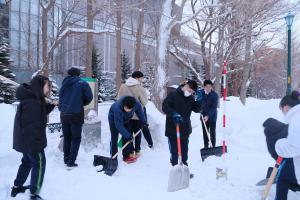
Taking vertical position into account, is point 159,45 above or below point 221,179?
above

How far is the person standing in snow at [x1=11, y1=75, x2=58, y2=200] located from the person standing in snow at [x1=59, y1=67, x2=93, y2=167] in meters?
1.24

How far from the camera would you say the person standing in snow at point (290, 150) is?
342 centimetres

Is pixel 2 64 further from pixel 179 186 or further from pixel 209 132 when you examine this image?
pixel 179 186

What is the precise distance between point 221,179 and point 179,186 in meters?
0.79

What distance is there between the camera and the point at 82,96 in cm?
575

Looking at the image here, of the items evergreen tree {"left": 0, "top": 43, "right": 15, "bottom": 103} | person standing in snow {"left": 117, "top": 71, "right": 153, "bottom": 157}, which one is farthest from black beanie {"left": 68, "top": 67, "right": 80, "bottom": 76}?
evergreen tree {"left": 0, "top": 43, "right": 15, "bottom": 103}

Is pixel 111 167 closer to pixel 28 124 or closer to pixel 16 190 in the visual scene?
pixel 16 190

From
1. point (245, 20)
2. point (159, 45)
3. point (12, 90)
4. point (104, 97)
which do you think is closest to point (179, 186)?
point (159, 45)

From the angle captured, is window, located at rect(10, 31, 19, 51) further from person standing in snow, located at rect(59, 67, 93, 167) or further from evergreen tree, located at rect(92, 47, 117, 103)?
person standing in snow, located at rect(59, 67, 93, 167)

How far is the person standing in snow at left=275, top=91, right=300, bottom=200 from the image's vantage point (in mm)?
3424

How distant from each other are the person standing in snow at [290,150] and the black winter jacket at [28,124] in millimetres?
2923

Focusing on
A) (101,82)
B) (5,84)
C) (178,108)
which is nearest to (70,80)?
(178,108)

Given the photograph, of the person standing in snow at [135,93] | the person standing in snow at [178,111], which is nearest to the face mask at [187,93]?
the person standing in snow at [178,111]

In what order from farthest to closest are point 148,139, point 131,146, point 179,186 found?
point 148,139 → point 131,146 → point 179,186
